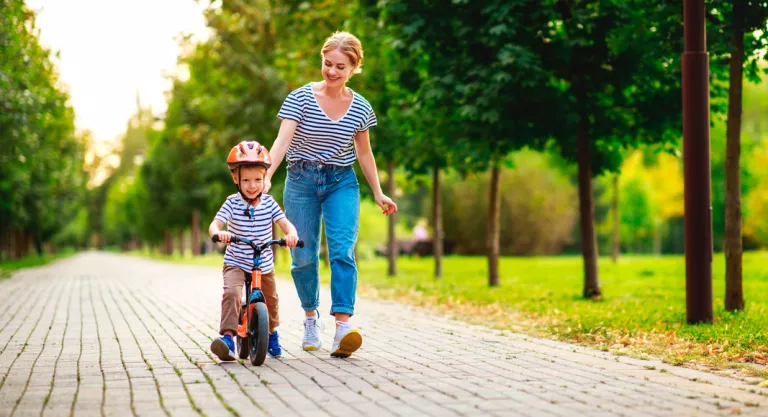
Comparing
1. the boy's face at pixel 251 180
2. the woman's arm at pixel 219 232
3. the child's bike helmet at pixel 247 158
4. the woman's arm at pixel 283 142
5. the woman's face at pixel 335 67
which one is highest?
the woman's face at pixel 335 67

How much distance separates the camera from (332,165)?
6.56 meters

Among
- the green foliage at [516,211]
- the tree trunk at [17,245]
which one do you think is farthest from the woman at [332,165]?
the tree trunk at [17,245]

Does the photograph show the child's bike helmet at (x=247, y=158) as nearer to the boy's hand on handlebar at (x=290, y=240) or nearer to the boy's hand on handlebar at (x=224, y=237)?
the boy's hand on handlebar at (x=224, y=237)

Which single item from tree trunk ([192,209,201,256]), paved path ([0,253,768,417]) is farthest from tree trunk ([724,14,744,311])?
tree trunk ([192,209,201,256])

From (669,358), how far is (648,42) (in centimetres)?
471

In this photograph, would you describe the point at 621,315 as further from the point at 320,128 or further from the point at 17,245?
the point at 17,245

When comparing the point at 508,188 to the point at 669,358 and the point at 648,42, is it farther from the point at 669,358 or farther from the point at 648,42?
the point at 669,358

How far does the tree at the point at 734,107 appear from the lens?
9.25m

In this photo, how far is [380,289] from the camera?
51.6ft

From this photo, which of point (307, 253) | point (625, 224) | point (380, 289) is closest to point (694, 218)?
point (307, 253)

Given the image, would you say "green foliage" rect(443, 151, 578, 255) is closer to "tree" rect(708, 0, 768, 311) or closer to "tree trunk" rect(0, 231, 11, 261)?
"tree trunk" rect(0, 231, 11, 261)

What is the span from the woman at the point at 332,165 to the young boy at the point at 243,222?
219 millimetres

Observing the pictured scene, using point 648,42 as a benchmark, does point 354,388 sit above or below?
below

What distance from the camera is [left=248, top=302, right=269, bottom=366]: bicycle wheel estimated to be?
234 inches
